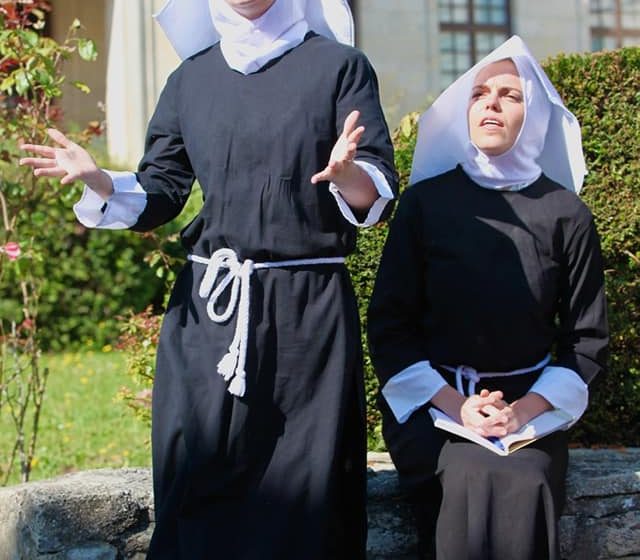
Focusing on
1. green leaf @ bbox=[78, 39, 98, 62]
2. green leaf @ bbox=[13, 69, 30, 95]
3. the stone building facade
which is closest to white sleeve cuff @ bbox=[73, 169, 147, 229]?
green leaf @ bbox=[13, 69, 30, 95]

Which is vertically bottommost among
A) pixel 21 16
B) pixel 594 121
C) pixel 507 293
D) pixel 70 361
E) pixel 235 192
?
pixel 70 361

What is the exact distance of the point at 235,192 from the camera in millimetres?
2586

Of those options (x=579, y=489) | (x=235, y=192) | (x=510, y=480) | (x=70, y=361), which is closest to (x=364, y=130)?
(x=235, y=192)

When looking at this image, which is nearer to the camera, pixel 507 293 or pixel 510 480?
pixel 510 480

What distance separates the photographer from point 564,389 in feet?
9.53

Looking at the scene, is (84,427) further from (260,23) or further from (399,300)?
(260,23)

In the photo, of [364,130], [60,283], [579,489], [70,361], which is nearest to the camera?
[364,130]

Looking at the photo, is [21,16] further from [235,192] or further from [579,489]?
[579,489]

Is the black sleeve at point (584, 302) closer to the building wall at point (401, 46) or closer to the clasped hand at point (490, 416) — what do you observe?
the clasped hand at point (490, 416)

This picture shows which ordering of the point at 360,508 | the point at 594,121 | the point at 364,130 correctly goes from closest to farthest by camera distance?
the point at 364,130 < the point at 360,508 < the point at 594,121

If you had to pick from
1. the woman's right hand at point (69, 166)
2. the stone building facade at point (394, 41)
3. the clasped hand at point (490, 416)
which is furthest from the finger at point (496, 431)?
the stone building facade at point (394, 41)

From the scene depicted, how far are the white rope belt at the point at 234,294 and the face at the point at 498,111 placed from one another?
0.67m

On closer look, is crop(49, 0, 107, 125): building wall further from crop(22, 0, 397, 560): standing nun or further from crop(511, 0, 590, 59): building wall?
crop(22, 0, 397, 560): standing nun

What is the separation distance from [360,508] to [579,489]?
31.9 inches
